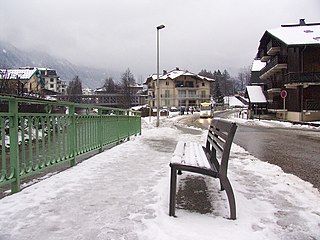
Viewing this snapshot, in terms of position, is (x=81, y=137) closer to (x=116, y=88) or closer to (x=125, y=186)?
(x=125, y=186)

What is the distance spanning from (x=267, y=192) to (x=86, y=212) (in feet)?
9.15

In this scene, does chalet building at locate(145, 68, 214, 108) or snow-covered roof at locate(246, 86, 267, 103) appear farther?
chalet building at locate(145, 68, 214, 108)

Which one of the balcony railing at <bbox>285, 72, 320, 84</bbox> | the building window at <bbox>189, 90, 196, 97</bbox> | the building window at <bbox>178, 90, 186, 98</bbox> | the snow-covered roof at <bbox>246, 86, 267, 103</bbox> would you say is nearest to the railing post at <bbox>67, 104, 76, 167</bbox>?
the balcony railing at <bbox>285, 72, 320, 84</bbox>

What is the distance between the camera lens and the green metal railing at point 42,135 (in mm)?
4148

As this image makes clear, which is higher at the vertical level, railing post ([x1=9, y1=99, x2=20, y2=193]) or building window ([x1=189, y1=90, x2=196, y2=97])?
building window ([x1=189, y1=90, x2=196, y2=97])

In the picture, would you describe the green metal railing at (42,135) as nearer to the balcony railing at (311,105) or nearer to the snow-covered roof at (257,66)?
the balcony railing at (311,105)

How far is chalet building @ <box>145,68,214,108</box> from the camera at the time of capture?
94.6 meters

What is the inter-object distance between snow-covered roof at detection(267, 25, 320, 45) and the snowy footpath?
3249 cm

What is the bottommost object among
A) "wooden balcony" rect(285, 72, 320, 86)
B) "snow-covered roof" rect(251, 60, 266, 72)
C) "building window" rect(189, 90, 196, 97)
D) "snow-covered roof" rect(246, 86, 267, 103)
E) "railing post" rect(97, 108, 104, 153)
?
"railing post" rect(97, 108, 104, 153)

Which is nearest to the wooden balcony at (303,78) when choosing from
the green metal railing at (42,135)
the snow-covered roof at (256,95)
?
the snow-covered roof at (256,95)

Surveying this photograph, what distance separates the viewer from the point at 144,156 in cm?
805

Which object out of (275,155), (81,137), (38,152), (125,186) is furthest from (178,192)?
(275,155)

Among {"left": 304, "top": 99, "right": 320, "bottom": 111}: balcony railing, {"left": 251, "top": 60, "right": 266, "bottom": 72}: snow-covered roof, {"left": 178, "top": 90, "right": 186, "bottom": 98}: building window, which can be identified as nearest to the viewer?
{"left": 304, "top": 99, "right": 320, "bottom": 111}: balcony railing

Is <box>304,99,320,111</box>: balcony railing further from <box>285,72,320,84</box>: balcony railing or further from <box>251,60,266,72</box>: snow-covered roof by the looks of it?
<box>251,60,266,72</box>: snow-covered roof
